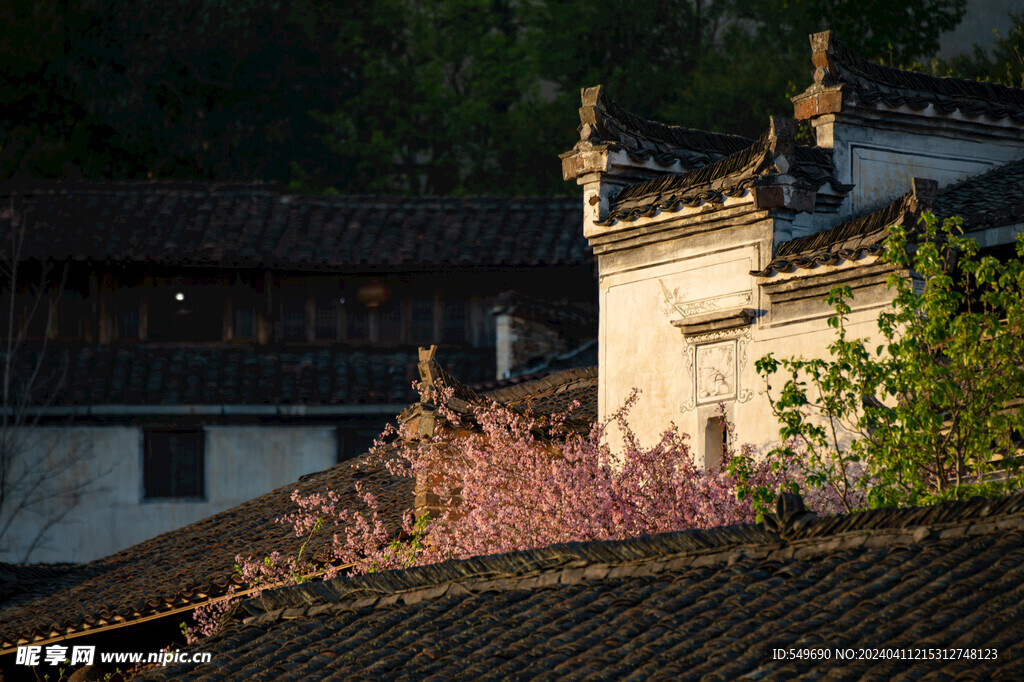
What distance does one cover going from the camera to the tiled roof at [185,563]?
17047 millimetres

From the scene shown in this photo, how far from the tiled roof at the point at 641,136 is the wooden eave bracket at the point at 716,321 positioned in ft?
7.11

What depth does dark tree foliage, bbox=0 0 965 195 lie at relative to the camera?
34625mm

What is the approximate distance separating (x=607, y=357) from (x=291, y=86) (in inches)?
990

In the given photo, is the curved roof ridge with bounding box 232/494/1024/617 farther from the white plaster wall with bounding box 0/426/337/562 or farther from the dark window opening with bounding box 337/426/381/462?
the white plaster wall with bounding box 0/426/337/562

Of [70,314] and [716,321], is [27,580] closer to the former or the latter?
[70,314]

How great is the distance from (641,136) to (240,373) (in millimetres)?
11713

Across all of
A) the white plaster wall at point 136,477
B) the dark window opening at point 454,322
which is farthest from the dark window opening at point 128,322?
the dark window opening at point 454,322

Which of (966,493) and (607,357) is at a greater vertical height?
(607,357)

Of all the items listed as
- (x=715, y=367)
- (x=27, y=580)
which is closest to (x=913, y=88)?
(x=715, y=367)

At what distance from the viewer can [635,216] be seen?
51.6 feet

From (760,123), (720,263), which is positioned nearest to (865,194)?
(720,263)

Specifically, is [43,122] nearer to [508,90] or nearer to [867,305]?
[508,90]

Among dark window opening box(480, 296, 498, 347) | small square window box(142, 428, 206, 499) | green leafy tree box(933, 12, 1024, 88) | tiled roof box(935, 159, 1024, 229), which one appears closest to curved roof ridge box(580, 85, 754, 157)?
tiled roof box(935, 159, 1024, 229)

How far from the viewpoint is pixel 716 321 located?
Answer: 1498 centimetres
